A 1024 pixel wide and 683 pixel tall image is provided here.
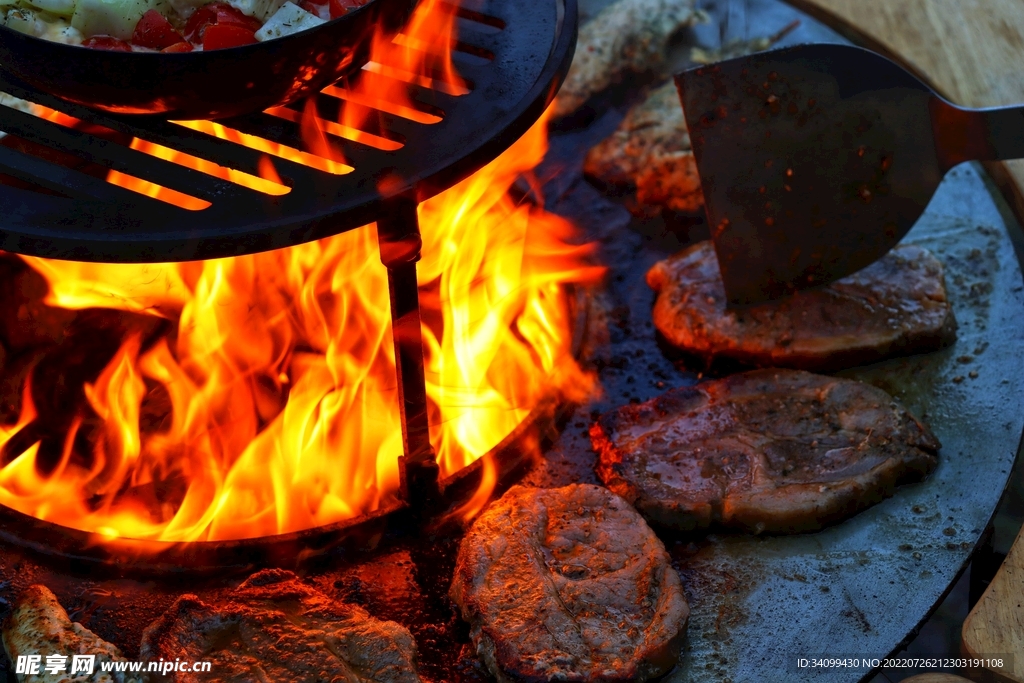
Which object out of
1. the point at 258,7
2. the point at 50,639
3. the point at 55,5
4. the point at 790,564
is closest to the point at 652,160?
the point at 790,564

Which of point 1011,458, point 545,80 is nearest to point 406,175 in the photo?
point 545,80

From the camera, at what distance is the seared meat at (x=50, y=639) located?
2314mm

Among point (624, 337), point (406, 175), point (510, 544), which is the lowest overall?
point (510, 544)

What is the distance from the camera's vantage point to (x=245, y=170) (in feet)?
7.10

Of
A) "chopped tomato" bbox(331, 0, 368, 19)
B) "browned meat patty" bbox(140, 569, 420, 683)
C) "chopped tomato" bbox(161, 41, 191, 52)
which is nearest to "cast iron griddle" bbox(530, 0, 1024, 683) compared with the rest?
Result: "browned meat patty" bbox(140, 569, 420, 683)

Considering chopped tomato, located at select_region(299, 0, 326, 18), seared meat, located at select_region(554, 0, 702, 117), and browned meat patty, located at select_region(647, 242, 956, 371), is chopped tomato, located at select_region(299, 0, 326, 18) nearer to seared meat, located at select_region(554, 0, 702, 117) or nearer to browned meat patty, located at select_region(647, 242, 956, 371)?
browned meat patty, located at select_region(647, 242, 956, 371)

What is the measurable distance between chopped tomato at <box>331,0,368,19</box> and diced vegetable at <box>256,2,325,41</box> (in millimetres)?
50

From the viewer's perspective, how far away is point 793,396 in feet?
10.2

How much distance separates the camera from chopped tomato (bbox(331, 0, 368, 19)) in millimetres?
2365

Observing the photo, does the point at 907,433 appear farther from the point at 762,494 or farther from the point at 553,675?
the point at 553,675

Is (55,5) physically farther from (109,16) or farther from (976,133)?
(976,133)

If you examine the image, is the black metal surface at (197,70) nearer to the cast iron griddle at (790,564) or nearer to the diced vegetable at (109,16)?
the diced vegetable at (109,16)

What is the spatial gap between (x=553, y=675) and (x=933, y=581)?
1154mm

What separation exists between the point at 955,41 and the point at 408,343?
319 centimetres
